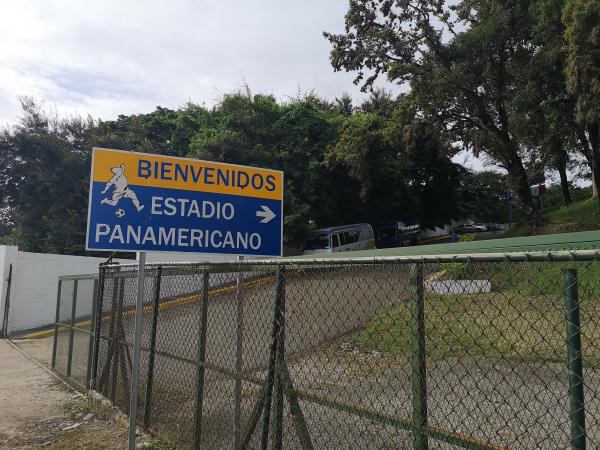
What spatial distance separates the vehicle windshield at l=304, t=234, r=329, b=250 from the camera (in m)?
21.6

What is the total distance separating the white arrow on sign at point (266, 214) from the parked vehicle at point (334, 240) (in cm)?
1594

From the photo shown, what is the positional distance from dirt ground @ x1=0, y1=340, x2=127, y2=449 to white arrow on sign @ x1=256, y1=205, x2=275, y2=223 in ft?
8.55

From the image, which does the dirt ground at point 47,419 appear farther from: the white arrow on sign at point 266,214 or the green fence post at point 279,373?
the white arrow on sign at point 266,214

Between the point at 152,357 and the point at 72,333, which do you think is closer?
the point at 152,357

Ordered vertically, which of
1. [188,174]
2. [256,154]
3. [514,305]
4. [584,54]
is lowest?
[514,305]

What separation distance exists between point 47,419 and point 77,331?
185 centimetres

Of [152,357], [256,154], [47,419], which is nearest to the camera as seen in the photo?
[152,357]

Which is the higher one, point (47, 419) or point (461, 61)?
point (461, 61)

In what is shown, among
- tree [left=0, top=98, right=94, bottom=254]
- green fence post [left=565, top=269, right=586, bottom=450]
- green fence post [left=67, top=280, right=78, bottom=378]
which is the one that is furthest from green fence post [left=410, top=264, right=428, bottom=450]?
tree [left=0, top=98, right=94, bottom=254]

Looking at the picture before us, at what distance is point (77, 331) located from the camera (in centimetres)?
767

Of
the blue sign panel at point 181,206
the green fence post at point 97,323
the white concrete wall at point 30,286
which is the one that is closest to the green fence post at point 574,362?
the blue sign panel at point 181,206

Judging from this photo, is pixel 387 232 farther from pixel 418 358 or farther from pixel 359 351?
pixel 418 358

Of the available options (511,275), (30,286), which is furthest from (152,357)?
(30,286)

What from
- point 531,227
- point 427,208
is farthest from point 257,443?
point 427,208
